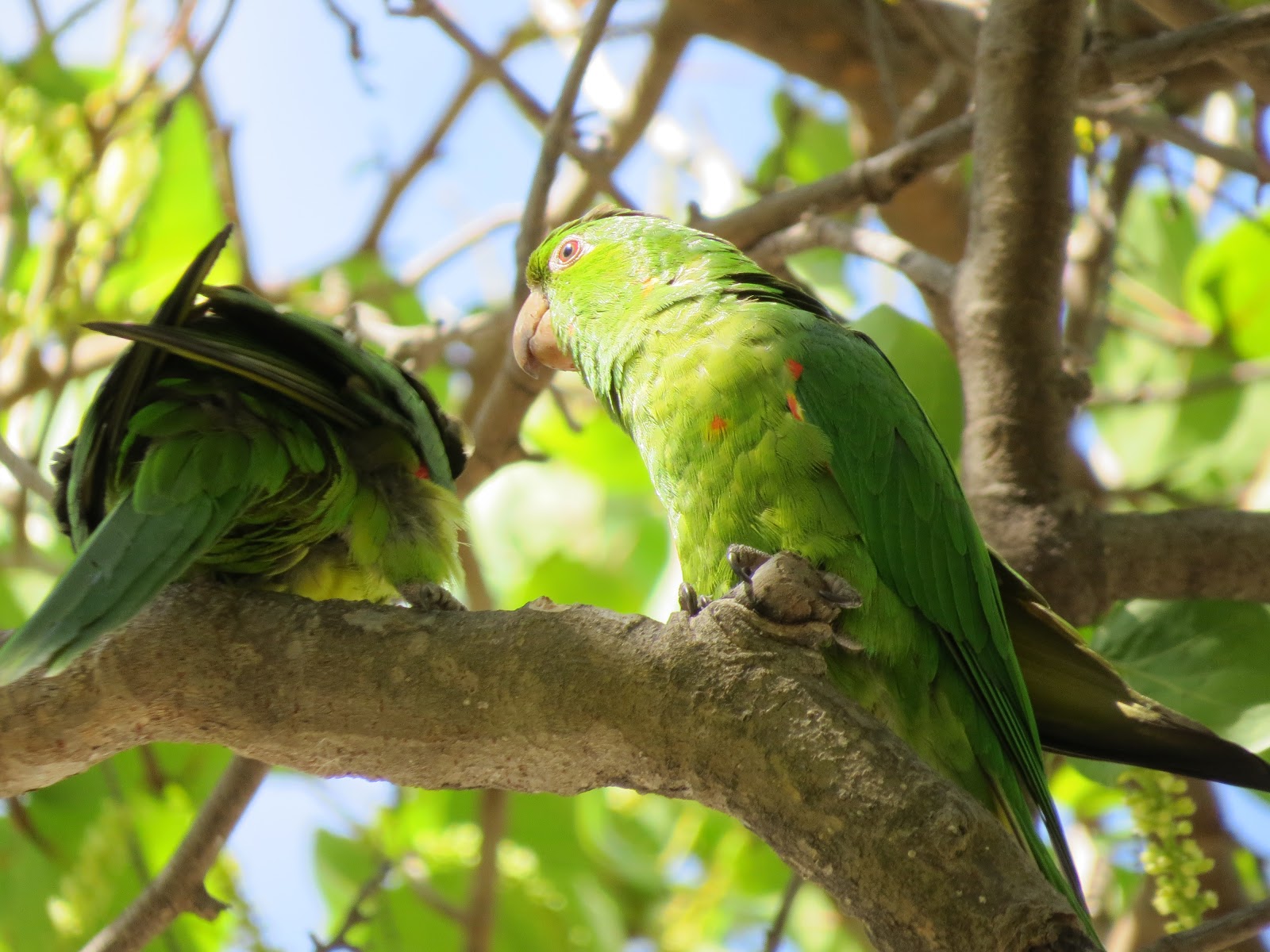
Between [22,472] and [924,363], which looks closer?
[22,472]

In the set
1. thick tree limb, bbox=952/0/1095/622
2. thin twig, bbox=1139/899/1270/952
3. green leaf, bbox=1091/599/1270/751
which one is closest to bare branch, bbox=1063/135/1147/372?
thick tree limb, bbox=952/0/1095/622

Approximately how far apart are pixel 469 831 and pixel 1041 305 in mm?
2475

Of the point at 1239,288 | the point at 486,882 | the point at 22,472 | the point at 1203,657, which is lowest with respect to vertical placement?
the point at 486,882

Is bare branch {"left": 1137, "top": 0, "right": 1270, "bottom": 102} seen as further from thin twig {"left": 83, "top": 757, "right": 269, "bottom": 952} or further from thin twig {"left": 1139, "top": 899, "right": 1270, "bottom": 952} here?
thin twig {"left": 83, "top": 757, "right": 269, "bottom": 952}

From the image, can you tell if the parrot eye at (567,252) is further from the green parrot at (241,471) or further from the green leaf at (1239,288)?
the green leaf at (1239,288)

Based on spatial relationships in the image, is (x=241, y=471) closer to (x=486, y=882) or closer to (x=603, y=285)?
(x=603, y=285)

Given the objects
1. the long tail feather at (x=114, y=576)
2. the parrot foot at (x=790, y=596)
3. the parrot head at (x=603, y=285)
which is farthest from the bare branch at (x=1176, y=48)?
the long tail feather at (x=114, y=576)

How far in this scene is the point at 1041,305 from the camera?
2662 millimetres

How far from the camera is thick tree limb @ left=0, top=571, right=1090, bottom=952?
4.91 feet

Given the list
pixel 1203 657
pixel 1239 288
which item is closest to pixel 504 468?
pixel 1203 657

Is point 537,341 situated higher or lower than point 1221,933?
higher

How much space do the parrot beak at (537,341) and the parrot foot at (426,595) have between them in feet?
2.39

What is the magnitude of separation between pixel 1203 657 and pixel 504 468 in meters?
2.26

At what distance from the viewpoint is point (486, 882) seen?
3367mm
